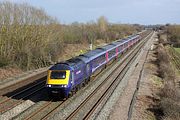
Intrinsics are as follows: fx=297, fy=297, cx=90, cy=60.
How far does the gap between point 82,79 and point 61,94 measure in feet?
13.6

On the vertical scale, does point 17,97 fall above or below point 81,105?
below

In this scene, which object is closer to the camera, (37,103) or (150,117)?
(150,117)

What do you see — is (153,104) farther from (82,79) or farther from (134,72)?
(134,72)

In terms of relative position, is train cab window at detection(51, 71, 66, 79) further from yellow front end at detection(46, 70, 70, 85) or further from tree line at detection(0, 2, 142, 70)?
tree line at detection(0, 2, 142, 70)

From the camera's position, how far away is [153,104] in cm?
2147

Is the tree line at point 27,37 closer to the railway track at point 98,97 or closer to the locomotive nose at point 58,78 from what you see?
the railway track at point 98,97

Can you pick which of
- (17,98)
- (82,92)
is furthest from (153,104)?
(17,98)

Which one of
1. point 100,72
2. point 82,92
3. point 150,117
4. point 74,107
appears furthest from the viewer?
point 100,72

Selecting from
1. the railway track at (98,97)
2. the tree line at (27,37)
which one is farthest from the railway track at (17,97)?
the tree line at (27,37)

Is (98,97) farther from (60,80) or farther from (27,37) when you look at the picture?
(27,37)

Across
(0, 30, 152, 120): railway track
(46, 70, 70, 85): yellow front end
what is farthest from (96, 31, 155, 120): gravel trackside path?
(46, 70, 70, 85): yellow front end

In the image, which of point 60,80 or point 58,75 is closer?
point 60,80

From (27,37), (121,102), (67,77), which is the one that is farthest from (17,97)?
(27,37)

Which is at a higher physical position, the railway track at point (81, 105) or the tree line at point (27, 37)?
the tree line at point (27, 37)
